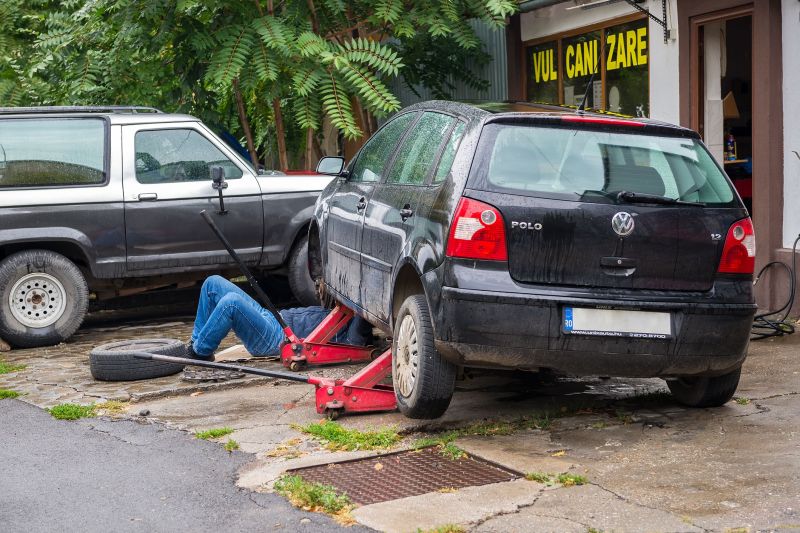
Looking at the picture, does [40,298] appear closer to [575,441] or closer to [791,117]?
[575,441]

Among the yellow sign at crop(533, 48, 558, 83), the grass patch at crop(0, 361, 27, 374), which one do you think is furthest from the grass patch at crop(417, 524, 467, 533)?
the yellow sign at crop(533, 48, 558, 83)

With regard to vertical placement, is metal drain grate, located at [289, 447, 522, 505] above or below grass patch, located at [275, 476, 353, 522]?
below

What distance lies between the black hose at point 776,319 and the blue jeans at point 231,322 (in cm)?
387

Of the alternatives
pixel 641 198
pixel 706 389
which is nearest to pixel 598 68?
pixel 706 389

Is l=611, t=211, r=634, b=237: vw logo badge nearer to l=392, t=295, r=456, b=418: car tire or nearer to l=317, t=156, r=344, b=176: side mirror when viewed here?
l=392, t=295, r=456, b=418: car tire

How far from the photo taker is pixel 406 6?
41.3ft

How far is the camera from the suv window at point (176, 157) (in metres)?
10.4

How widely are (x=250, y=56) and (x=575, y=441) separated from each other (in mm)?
7127

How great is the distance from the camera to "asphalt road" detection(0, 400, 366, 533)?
4.72 meters

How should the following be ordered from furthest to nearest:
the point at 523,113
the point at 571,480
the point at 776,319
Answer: the point at 776,319, the point at 523,113, the point at 571,480

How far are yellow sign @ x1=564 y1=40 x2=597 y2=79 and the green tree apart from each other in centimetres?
88

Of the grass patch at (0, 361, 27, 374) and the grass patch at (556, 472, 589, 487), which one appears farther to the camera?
the grass patch at (0, 361, 27, 374)

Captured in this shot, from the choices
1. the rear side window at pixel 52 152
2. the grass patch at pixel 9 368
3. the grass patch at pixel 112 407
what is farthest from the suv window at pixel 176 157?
the grass patch at pixel 112 407

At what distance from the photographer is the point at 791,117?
9664mm
